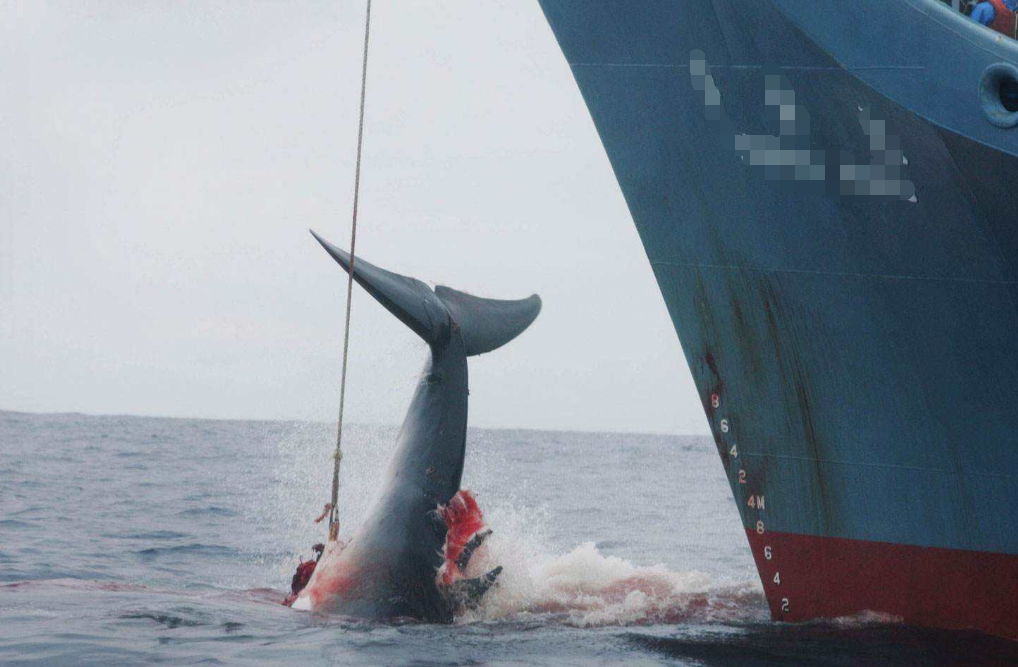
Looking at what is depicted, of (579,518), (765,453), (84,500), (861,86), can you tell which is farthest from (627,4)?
(84,500)

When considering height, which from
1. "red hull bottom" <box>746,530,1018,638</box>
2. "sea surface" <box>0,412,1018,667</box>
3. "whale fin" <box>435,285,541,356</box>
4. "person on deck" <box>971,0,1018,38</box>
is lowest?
"sea surface" <box>0,412,1018,667</box>

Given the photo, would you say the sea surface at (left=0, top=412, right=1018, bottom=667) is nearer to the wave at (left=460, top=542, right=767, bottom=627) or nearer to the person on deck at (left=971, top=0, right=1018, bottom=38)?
the wave at (left=460, top=542, right=767, bottom=627)

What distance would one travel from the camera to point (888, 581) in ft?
27.7

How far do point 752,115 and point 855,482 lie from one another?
113 inches

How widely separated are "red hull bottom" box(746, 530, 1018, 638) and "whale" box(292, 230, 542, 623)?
228 centimetres

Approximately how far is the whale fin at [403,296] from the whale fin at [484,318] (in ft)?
0.71

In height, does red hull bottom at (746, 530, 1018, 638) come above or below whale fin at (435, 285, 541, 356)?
below

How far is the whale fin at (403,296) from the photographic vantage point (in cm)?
895

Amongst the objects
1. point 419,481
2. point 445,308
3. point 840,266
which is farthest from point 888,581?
point 445,308

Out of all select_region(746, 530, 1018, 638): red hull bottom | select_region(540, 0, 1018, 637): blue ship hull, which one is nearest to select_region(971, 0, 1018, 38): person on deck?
select_region(540, 0, 1018, 637): blue ship hull

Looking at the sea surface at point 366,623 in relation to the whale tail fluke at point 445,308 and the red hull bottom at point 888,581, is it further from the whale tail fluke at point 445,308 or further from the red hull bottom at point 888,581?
the whale tail fluke at point 445,308


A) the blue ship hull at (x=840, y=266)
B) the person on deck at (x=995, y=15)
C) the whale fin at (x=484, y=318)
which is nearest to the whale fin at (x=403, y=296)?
the whale fin at (x=484, y=318)

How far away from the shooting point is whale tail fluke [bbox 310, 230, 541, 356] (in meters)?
9.05

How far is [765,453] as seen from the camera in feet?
29.2
